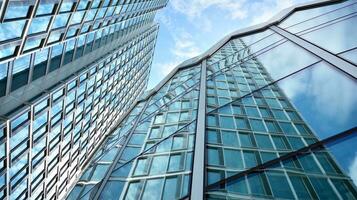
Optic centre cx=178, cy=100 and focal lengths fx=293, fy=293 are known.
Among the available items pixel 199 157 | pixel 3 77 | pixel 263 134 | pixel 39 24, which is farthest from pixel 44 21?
pixel 263 134

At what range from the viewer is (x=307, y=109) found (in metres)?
6.57

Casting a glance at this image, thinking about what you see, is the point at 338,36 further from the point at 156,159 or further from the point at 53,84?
the point at 53,84

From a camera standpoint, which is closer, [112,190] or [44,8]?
[112,190]

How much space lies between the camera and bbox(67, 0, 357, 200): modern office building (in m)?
5.00

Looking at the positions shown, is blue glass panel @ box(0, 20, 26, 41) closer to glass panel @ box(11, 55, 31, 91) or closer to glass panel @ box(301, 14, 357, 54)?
glass panel @ box(11, 55, 31, 91)

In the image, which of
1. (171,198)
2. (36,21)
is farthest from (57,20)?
(171,198)

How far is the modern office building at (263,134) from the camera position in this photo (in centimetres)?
500

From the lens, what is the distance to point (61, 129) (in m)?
34.8

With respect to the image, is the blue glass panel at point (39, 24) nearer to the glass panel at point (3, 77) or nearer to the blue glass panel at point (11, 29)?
the blue glass panel at point (11, 29)

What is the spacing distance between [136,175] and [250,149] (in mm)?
3707

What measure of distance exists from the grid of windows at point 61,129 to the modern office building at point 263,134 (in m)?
16.3

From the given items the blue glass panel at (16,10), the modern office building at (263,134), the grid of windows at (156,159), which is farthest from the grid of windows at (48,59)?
the modern office building at (263,134)

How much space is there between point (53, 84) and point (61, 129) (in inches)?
307

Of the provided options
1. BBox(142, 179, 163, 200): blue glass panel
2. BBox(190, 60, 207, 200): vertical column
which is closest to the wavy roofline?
BBox(190, 60, 207, 200): vertical column
